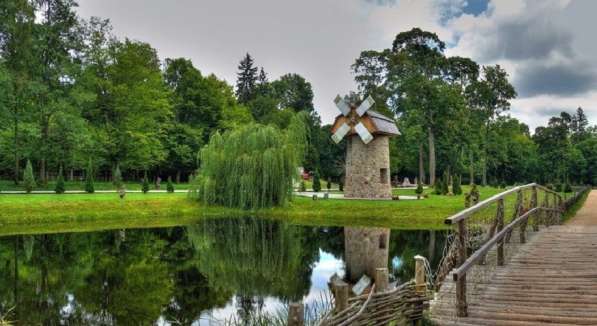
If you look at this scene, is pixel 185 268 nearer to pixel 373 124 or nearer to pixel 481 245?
pixel 481 245

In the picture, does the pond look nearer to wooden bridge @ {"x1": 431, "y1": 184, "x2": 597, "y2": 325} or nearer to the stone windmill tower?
wooden bridge @ {"x1": 431, "y1": 184, "x2": 597, "y2": 325}

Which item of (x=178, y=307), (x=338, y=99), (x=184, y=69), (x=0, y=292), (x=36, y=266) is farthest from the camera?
(x=184, y=69)

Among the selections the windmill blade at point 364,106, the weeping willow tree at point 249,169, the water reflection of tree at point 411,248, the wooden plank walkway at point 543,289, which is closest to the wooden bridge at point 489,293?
the wooden plank walkway at point 543,289

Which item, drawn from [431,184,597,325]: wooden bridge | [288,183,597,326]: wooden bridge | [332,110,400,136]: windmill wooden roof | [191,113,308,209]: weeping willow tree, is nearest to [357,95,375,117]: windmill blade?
[332,110,400,136]: windmill wooden roof

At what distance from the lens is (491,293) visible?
614 cm

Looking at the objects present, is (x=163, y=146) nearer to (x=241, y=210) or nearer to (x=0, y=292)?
(x=241, y=210)

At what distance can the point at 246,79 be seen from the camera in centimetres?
6312

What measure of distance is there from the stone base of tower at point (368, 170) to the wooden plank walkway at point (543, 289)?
1774 cm

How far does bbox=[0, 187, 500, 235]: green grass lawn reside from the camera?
2048cm

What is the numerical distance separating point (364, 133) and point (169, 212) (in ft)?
37.6

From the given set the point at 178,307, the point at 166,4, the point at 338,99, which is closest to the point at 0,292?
the point at 178,307

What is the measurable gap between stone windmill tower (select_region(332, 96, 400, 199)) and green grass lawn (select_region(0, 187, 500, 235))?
209 centimetres

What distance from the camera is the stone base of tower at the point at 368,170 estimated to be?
27250 millimetres

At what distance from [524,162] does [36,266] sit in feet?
186
